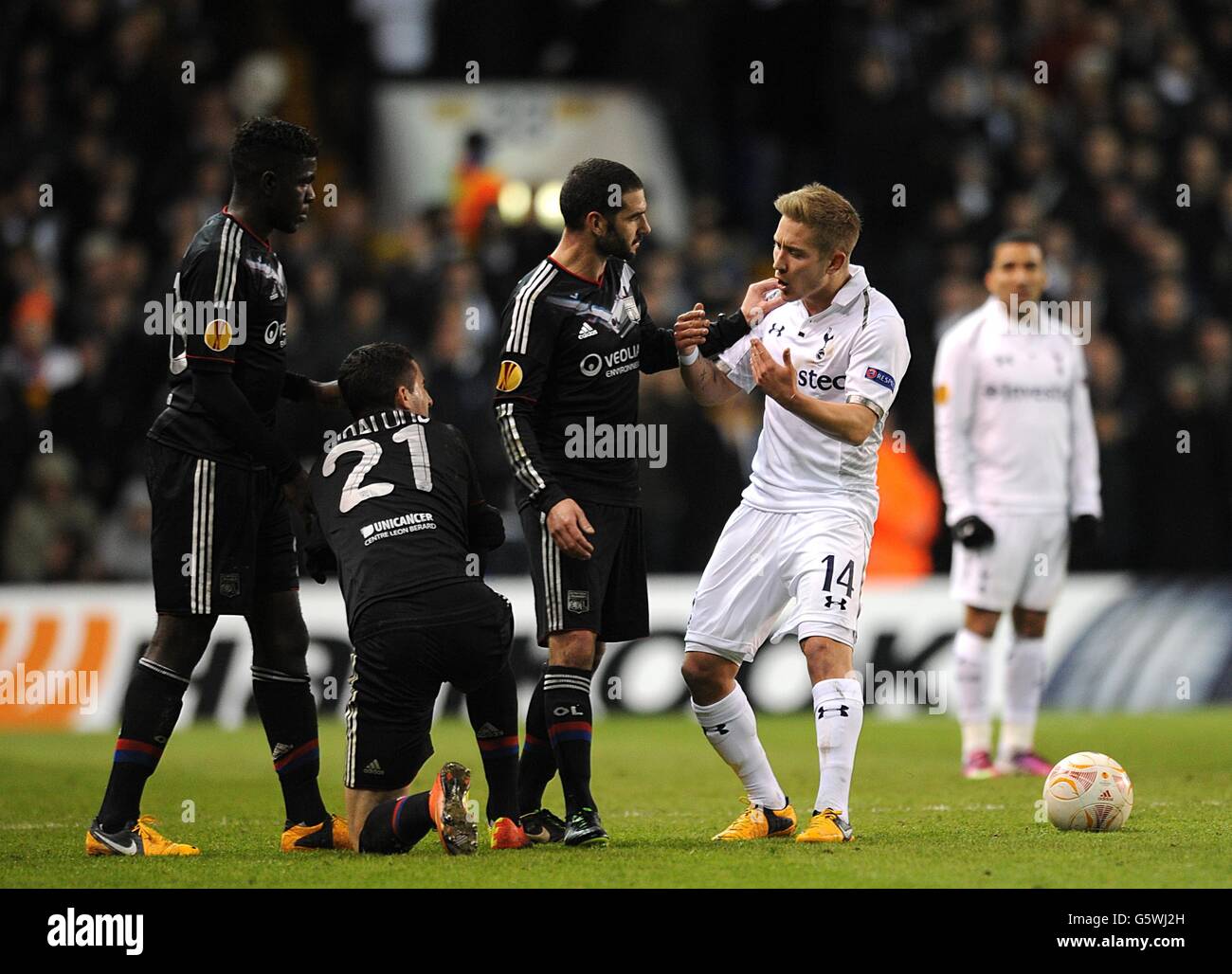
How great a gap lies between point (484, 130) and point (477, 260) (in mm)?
4592

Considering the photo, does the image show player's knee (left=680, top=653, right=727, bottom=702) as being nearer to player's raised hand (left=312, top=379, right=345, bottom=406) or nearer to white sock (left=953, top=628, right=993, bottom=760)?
player's raised hand (left=312, top=379, right=345, bottom=406)

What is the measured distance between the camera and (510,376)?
6609 millimetres

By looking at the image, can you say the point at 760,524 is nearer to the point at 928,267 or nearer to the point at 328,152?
the point at 928,267

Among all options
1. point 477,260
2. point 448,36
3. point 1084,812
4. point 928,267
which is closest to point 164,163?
point 477,260

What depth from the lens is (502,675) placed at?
6.58 meters

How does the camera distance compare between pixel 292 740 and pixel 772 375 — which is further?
pixel 292 740

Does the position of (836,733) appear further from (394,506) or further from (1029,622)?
(1029,622)

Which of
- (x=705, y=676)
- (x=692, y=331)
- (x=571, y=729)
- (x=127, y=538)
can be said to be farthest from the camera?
(x=127, y=538)

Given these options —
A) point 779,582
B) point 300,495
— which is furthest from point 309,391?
point 779,582

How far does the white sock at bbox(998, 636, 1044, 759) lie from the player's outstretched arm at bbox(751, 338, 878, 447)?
3.47 meters

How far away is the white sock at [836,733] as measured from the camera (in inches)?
251

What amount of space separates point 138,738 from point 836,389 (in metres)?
2.75

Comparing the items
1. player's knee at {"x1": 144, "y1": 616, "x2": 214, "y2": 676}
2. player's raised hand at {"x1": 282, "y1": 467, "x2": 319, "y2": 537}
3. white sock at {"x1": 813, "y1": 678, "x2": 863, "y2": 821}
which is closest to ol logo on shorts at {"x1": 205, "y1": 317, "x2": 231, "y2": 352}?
player's raised hand at {"x1": 282, "y1": 467, "x2": 319, "y2": 537}

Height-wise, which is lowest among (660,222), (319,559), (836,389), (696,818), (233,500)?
(696,818)
